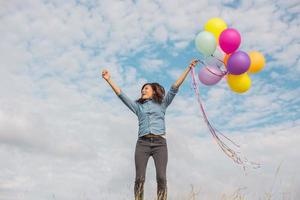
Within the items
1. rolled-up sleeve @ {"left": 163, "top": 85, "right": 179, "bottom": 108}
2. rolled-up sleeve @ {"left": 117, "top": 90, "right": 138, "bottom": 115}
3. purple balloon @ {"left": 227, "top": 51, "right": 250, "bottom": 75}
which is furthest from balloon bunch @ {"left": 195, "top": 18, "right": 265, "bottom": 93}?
rolled-up sleeve @ {"left": 117, "top": 90, "right": 138, "bottom": 115}

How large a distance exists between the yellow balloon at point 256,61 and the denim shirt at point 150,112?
1.22m

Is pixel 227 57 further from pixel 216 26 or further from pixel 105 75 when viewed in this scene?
pixel 105 75

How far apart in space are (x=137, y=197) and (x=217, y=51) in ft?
7.53

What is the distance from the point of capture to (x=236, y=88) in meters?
5.10

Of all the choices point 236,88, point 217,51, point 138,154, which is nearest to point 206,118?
point 236,88

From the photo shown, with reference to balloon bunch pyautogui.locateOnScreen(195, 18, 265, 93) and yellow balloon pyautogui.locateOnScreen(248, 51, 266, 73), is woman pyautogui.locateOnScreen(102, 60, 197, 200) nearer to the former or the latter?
balloon bunch pyautogui.locateOnScreen(195, 18, 265, 93)

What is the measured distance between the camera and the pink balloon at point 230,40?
491 centimetres

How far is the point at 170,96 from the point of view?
4781 millimetres

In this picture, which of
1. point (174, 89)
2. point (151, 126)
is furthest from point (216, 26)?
point (151, 126)

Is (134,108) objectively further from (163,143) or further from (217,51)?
(217,51)

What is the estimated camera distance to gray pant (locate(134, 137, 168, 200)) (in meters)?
4.38

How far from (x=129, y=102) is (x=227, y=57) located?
1.53 m

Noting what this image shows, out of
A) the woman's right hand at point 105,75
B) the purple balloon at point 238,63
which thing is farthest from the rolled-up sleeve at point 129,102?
the purple balloon at point 238,63

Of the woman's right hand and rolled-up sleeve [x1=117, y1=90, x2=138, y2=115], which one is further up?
the woman's right hand
